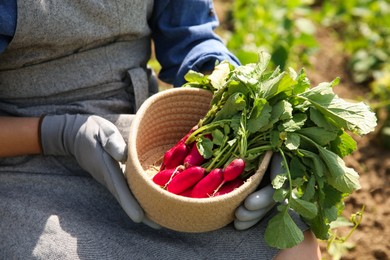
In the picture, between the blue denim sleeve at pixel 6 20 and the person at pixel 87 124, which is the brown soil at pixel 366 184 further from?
the blue denim sleeve at pixel 6 20

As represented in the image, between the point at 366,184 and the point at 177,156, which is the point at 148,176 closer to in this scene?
the point at 177,156

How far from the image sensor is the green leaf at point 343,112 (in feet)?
3.88

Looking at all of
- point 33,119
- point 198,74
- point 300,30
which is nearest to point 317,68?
point 300,30

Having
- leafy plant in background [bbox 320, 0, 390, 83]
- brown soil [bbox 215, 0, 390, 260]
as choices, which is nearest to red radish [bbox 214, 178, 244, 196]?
brown soil [bbox 215, 0, 390, 260]

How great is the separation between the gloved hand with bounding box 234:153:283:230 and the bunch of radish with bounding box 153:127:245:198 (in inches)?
1.6

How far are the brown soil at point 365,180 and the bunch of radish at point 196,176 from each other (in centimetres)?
64

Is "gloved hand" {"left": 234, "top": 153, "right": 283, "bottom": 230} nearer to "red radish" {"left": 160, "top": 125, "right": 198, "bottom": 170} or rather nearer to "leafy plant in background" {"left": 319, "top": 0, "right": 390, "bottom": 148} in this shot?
"red radish" {"left": 160, "top": 125, "right": 198, "bottom": 170}

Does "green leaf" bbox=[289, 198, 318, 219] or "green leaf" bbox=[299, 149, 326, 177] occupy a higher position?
"green leaf" bbox=[299, 149, 326, 177]

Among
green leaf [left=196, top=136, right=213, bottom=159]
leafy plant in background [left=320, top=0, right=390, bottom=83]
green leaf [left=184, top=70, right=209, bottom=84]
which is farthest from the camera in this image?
leafy plant in background [left=320, top=0, right=390, bottom=83]

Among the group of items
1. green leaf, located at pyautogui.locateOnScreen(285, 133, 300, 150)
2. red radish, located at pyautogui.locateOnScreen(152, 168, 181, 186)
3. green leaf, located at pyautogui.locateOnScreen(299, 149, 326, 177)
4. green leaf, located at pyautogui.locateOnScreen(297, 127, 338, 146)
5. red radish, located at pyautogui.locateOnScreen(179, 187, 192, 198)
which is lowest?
red radish, located at pyautogui.locateOnScreen(179, 187, 192, 198)

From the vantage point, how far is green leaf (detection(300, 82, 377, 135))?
1.18 meters

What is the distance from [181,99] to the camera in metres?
1.33

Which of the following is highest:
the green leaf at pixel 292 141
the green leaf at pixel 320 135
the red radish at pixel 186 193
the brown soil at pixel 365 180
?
the green leaf at pixel 292 141

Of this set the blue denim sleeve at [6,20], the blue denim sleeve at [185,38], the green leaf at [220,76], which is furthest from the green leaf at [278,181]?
the blue denim sleeve at [6,20]
